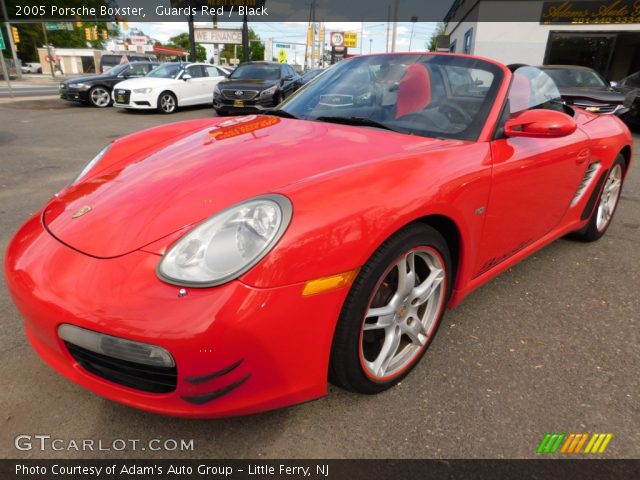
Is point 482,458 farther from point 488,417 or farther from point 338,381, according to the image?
point 338,381

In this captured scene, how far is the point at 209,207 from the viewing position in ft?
4.95

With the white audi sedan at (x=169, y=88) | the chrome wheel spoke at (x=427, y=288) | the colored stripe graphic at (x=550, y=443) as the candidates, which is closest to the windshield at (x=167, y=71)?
the white audi sedan at (x=169, y=88)

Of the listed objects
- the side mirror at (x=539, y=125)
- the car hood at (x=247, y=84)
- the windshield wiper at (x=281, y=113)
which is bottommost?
the car hood at (x=247, y=84)

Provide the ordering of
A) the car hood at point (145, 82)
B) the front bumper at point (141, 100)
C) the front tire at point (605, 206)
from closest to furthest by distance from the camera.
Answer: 1. the front tire at point (605, 206)
2. the front bumper at point (141, 100)
3. the car hood at point (145, 82)

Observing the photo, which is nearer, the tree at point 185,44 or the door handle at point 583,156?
the door handle at point 583,156

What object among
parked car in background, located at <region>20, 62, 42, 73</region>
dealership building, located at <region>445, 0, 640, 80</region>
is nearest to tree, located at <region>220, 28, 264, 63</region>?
parked car in background, located at <region>20, 62, 42, 73</region>

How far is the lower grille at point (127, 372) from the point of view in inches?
52.9

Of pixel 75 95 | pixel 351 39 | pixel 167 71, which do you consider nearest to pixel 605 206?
pixel 167 71

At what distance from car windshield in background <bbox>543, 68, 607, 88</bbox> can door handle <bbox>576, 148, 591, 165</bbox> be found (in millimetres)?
7949

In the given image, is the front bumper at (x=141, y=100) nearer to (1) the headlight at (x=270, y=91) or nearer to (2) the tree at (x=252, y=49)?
(1) the headlight at (x=270, y=91)

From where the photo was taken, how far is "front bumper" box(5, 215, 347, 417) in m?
1.26

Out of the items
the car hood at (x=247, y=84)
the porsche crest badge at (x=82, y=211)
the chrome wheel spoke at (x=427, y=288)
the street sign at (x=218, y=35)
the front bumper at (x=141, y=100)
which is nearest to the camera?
the porsche crest badge at (x=82, y=211)

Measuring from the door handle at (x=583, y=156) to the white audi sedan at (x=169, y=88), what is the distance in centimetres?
1126

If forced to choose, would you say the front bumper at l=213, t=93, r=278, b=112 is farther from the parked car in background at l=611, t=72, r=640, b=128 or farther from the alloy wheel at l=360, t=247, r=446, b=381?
the alloy wheel at l=360, t=247, r=446, b=381
